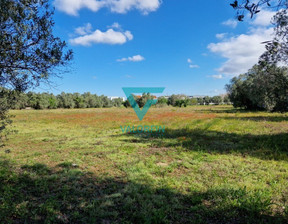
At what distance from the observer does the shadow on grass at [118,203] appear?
11.2ft

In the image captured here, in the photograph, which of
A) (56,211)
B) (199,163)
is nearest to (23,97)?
(56,211)

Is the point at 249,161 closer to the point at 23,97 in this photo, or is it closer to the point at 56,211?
the point at 56,211

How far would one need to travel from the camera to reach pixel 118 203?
396cm

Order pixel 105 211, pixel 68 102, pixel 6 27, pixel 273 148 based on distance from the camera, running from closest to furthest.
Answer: pixel 6 27 < pixel 105 211 < pixel 273 148 < pixel 68 102

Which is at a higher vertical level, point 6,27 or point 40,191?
point 6,27

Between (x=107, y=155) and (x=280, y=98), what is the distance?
1019cm

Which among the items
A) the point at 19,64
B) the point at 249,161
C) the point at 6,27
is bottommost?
the point at 249,161

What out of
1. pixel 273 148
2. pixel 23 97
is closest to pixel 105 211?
pixel 23 97

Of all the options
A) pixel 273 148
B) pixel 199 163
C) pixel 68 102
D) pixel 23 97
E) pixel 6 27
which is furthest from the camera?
pixel 68 102

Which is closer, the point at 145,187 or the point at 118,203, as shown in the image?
the point at 118,203

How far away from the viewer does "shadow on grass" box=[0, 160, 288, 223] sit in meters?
3.41

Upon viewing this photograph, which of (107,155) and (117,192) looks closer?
(117,192)

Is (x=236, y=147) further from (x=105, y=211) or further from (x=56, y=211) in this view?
(x=56, y=211)

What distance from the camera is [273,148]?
27.8 feet
